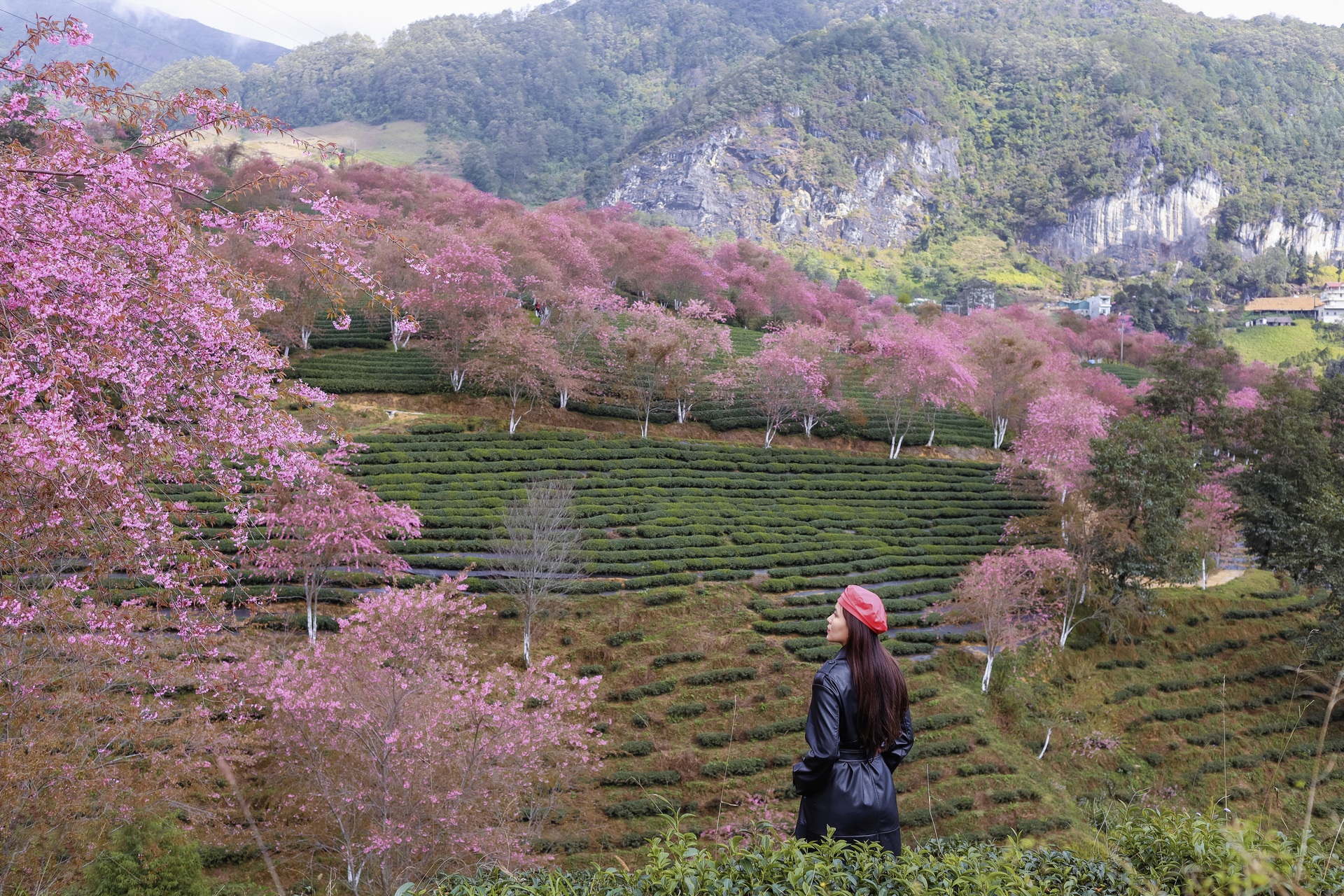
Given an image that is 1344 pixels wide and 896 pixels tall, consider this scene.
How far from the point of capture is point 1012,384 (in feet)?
146

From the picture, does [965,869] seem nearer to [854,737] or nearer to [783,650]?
[854,737]

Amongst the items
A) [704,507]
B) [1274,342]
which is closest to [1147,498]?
[704,507]

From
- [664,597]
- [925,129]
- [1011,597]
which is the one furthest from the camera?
[925,129]

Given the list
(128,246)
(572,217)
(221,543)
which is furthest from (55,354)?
(572,217)

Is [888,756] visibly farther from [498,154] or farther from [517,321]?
[498,154]

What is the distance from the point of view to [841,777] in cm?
427

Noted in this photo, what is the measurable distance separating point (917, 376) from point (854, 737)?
3751cm

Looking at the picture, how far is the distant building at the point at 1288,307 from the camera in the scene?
9825 cm

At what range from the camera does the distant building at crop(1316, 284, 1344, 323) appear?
96250 millimetres

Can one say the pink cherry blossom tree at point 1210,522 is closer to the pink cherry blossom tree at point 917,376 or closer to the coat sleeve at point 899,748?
the pink cherry blossom tree at point 917,376

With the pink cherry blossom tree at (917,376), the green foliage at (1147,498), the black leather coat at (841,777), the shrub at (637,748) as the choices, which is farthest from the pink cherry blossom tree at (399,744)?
the pink cherry blossom tree at (917,376)

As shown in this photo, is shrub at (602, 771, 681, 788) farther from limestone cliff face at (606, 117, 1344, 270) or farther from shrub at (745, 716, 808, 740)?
limestone cliff face at (606, 117, 1344, 270)

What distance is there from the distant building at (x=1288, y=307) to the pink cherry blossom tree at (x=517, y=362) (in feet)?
337

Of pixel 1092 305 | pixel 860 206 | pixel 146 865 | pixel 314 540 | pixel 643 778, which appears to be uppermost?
pixel 860 206
